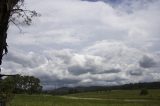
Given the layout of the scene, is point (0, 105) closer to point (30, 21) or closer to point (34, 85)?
point (30, 21)

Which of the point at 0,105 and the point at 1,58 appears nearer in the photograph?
the point at 1,58

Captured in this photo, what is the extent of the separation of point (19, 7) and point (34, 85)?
140165mm

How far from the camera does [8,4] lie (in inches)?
337

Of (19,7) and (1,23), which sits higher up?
(19,7)

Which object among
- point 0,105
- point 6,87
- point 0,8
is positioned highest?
point 0,8

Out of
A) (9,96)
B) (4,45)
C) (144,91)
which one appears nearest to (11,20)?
(4,45)

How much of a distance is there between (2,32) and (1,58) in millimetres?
649

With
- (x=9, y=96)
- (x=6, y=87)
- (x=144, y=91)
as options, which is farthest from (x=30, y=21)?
(x=144, y=91)

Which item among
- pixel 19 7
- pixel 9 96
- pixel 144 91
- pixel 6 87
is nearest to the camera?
pixel 19 7

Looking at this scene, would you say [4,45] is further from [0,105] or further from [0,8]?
[0,105]

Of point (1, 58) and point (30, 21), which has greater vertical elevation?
point (30, 21)

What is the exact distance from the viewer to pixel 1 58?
29.3 feet

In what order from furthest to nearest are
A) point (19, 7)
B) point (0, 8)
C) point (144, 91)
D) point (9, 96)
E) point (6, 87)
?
point (144, 91) < point (6, 87) < point (9, 96) < point (19, 7) < point (0, 8)

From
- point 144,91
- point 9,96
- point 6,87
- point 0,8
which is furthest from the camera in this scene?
point 144,91
